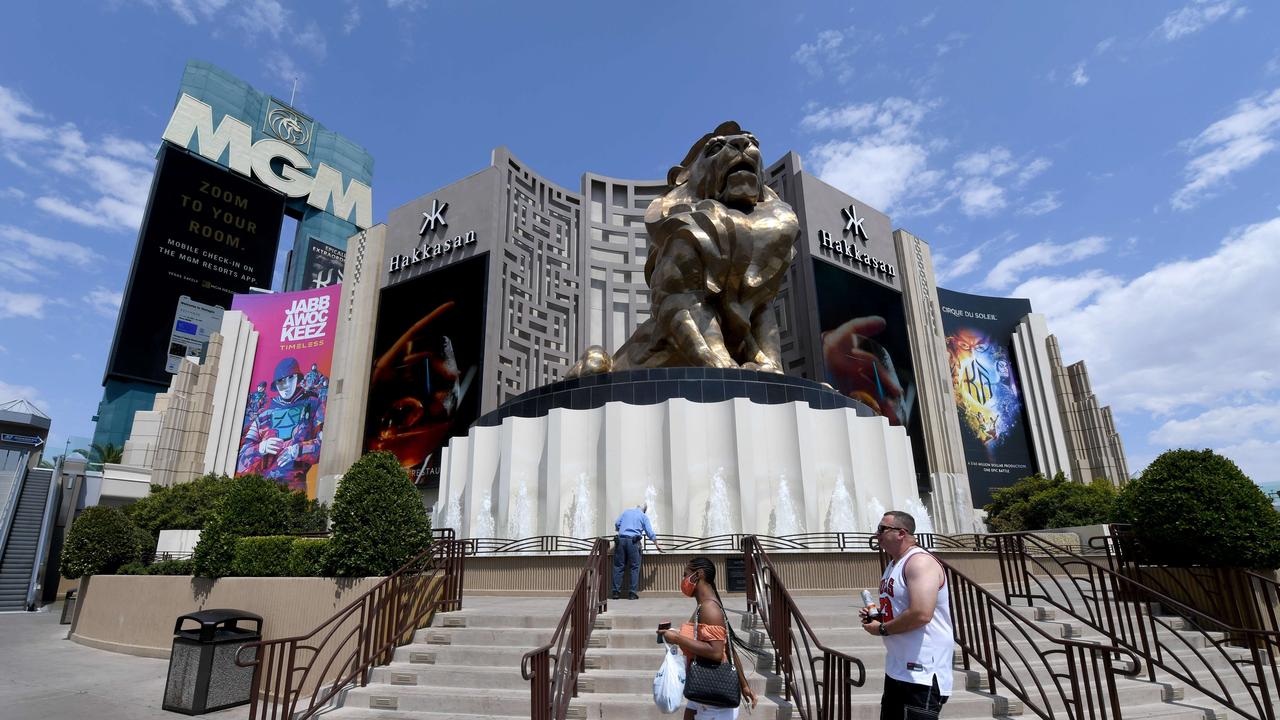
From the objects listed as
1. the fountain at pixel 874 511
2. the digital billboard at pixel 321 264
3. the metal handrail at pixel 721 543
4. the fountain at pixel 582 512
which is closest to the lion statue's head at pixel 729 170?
the fountain at pixel 874 511

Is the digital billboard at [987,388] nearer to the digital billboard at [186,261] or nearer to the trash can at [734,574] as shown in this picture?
the trash can at [734,574]

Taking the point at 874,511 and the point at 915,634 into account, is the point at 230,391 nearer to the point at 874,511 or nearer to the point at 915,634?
the point at 874,511

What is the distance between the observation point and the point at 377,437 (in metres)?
37.4

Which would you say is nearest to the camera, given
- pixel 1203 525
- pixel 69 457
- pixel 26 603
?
pixel 1203 525

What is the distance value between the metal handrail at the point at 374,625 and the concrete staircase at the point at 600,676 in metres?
0.20

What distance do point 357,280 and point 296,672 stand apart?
3770cm

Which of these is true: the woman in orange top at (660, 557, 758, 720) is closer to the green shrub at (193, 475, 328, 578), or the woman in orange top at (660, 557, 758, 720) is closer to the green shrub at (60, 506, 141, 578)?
the green shrub at (193, 475, 328, 578)

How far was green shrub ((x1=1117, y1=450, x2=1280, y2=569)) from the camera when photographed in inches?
298

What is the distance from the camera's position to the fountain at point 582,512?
41.1 feet

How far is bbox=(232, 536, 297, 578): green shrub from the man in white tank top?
924cm

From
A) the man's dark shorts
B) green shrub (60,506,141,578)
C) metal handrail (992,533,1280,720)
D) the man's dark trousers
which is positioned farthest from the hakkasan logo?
the man's dark shorts

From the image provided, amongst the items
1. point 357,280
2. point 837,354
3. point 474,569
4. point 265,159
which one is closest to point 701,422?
point 474,569

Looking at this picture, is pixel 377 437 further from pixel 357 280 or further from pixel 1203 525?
pixel 1203 525

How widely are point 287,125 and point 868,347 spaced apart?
6325 centimetres
